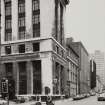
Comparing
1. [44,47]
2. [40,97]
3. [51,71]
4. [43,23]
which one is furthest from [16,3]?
[40,97]

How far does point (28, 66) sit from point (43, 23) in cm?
1139

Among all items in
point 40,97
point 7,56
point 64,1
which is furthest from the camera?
point 64,1

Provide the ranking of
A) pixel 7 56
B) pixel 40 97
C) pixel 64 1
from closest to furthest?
1. pixel 40 97
2. pixel 7 56
3. pixel 64 1

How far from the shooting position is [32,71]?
224 ft

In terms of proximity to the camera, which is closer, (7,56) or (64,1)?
(7,56)

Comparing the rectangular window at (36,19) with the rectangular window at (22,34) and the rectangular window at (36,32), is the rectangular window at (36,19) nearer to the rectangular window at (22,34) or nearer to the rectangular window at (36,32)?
the rectangular window at (36,32)

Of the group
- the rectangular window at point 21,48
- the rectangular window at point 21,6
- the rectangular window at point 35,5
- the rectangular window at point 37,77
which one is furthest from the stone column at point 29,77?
the rectangular window at point 21,6

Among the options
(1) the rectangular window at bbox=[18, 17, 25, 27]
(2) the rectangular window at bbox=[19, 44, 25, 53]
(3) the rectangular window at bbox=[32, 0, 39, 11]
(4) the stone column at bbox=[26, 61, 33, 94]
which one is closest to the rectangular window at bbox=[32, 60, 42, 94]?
(4) the stone column at bbox=[26, 61, 33, 94]

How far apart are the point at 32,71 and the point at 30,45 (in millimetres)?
6550

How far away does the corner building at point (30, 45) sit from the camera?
66.1m

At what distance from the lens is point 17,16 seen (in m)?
71.4

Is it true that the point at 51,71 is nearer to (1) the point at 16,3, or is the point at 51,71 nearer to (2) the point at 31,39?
(2) the point at 31,39

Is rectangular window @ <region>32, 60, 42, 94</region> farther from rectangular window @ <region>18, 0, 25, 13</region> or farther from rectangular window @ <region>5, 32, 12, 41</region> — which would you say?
rectangular window @ <region>18, 0, 25, 13</region>

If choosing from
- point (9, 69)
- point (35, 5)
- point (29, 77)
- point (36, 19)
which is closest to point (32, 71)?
point (29, 77)
